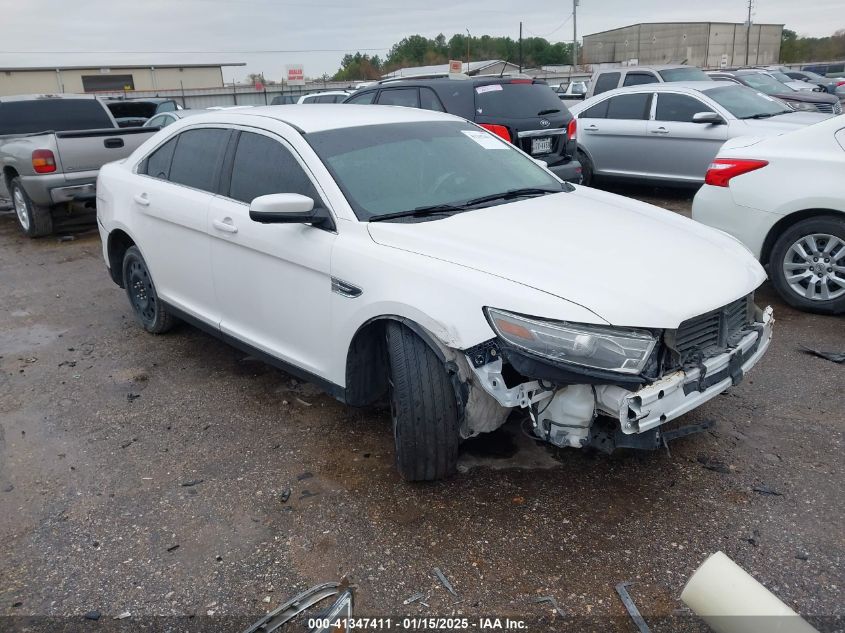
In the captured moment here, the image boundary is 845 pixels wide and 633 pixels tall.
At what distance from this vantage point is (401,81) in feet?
29.5

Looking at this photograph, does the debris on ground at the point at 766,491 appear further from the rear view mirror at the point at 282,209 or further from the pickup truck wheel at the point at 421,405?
the rear view mirror at the point at 282,209

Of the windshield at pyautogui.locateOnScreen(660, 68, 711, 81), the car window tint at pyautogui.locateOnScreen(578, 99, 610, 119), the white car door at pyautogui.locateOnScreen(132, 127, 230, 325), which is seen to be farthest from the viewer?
the windshield at pyautogui.locateOnScreen(660, 68, 711, 81)

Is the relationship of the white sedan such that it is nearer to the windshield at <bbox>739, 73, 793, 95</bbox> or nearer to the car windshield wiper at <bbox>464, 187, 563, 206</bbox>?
the car windshield wiper at <bbox>464, 187, 563, 206</bbox>

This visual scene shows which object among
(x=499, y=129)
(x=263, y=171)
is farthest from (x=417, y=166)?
(x=499, y=129)

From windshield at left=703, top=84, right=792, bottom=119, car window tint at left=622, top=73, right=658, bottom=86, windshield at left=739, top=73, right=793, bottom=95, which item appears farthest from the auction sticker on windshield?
windshield at left=739, top=73, right=793, bottom=95

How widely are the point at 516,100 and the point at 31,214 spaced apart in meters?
6.57

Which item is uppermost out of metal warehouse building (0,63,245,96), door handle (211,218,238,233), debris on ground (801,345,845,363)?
metal warehouse building (0,63,245,96)

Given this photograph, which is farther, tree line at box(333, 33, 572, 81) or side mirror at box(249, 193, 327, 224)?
tree line at box(333, 33, 572, 81)

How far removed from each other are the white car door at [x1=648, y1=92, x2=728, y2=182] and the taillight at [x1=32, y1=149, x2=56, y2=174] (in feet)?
26.1

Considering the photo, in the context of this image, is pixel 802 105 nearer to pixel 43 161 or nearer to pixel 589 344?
pixel 43 161

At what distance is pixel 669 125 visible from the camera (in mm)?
9648

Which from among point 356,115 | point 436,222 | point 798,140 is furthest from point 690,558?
point 798,140

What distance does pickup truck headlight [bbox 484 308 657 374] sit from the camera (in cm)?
280

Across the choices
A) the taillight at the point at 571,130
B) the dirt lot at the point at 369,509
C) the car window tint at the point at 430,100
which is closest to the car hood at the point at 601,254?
the dirt lot at the point at 369,509
